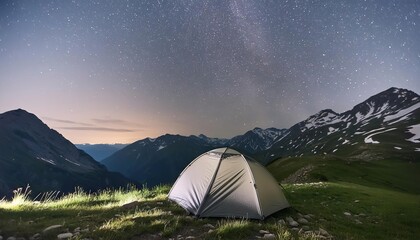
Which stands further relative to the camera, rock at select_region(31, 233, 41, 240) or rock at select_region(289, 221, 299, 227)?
rock at select_region(289, 221, 299, 227)

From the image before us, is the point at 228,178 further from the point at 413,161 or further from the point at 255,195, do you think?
the point at 413,161

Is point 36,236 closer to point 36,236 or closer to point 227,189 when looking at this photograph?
point 36,236

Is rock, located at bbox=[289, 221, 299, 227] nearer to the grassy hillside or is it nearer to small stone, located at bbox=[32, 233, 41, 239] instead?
the grassy hillside

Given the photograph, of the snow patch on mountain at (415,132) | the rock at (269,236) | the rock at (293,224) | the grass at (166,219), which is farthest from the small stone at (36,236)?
the snow patch on mountain at (415,132)

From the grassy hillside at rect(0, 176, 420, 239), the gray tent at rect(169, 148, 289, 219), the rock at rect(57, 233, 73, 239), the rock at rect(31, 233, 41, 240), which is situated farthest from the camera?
the gray tent at rect(169, 148, 289, 219)

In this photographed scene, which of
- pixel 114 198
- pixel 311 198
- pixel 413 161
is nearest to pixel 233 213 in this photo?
pixel 114 198

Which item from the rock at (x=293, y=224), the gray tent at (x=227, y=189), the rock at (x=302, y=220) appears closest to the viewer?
the rock at (x=293, y=224)

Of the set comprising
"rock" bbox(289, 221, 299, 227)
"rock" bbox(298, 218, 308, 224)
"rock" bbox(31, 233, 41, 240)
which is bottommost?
"rock" bbox(298, 218, 308, 224)

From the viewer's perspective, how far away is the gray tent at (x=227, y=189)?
43.9 ft

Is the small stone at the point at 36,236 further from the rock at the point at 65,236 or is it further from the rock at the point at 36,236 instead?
the rock at the point at 65,236

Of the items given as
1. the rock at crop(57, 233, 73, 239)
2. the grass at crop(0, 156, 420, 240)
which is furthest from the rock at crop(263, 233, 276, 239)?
the rock at crop(57, 233, 73, 239)

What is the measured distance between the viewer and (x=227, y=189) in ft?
46.2

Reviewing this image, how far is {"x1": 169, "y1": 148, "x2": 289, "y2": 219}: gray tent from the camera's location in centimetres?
1339

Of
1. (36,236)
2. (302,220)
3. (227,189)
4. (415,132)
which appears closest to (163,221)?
(227,189)
